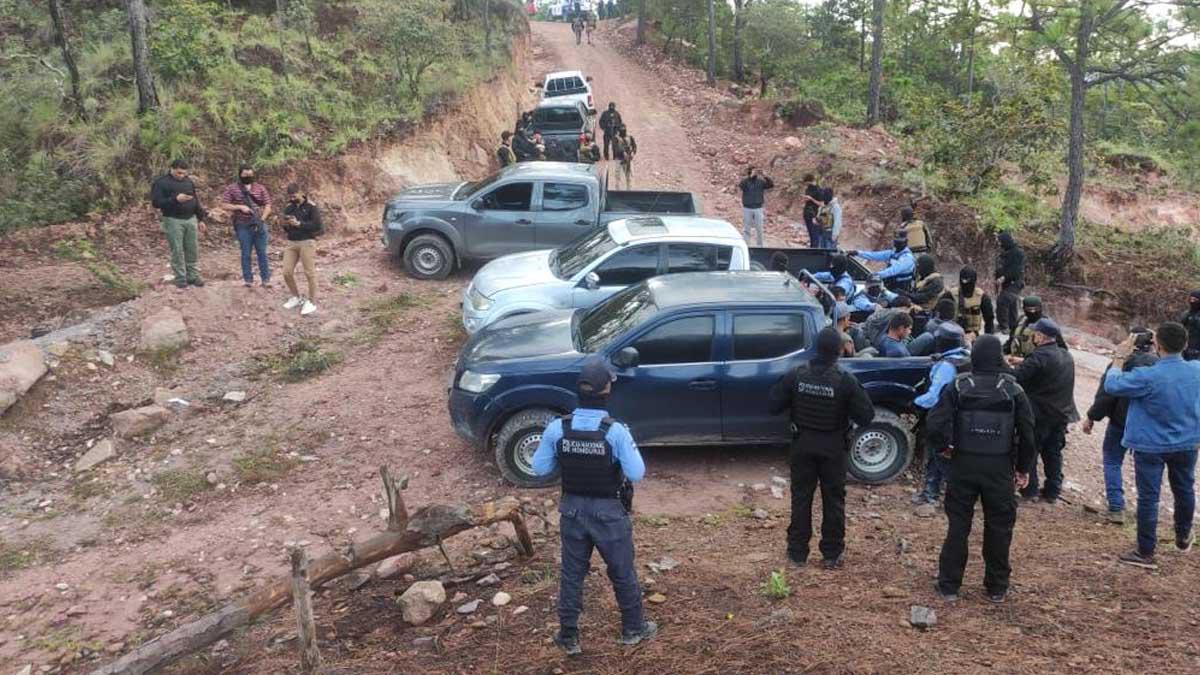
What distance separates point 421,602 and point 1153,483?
196 inches

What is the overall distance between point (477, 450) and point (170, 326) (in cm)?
451

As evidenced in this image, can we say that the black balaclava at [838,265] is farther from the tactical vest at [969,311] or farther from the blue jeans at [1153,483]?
the blue jeans at [1153,483]

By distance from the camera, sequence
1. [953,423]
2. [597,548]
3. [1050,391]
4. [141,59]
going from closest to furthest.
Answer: [597,548] < [953,423] < [1050,391] < [141,59]

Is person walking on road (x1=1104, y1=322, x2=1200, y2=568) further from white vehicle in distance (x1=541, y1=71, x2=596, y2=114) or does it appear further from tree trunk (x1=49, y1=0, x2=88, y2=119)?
white vehicle in distance (x1=541, y1=71, x2=596, y2=114)

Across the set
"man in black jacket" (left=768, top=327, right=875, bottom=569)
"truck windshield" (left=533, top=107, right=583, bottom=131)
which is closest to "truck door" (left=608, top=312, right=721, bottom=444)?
"man in black jacket" (left=768, top=327, right=875, bottom=569)

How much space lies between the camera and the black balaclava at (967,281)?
8.45 m

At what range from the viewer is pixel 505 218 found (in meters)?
12.1

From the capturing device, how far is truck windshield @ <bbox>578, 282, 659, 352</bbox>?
728 centimetres

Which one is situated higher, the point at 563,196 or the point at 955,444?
the point at 563,196

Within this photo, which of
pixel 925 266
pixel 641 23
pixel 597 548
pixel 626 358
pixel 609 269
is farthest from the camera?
pixel 641 23

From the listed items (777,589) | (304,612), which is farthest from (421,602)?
(777,589)

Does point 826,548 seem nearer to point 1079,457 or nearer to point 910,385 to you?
Answer: point 910,385

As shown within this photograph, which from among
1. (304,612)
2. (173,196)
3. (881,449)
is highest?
(173,196)

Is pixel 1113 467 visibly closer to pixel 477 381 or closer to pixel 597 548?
pixel 597 548
